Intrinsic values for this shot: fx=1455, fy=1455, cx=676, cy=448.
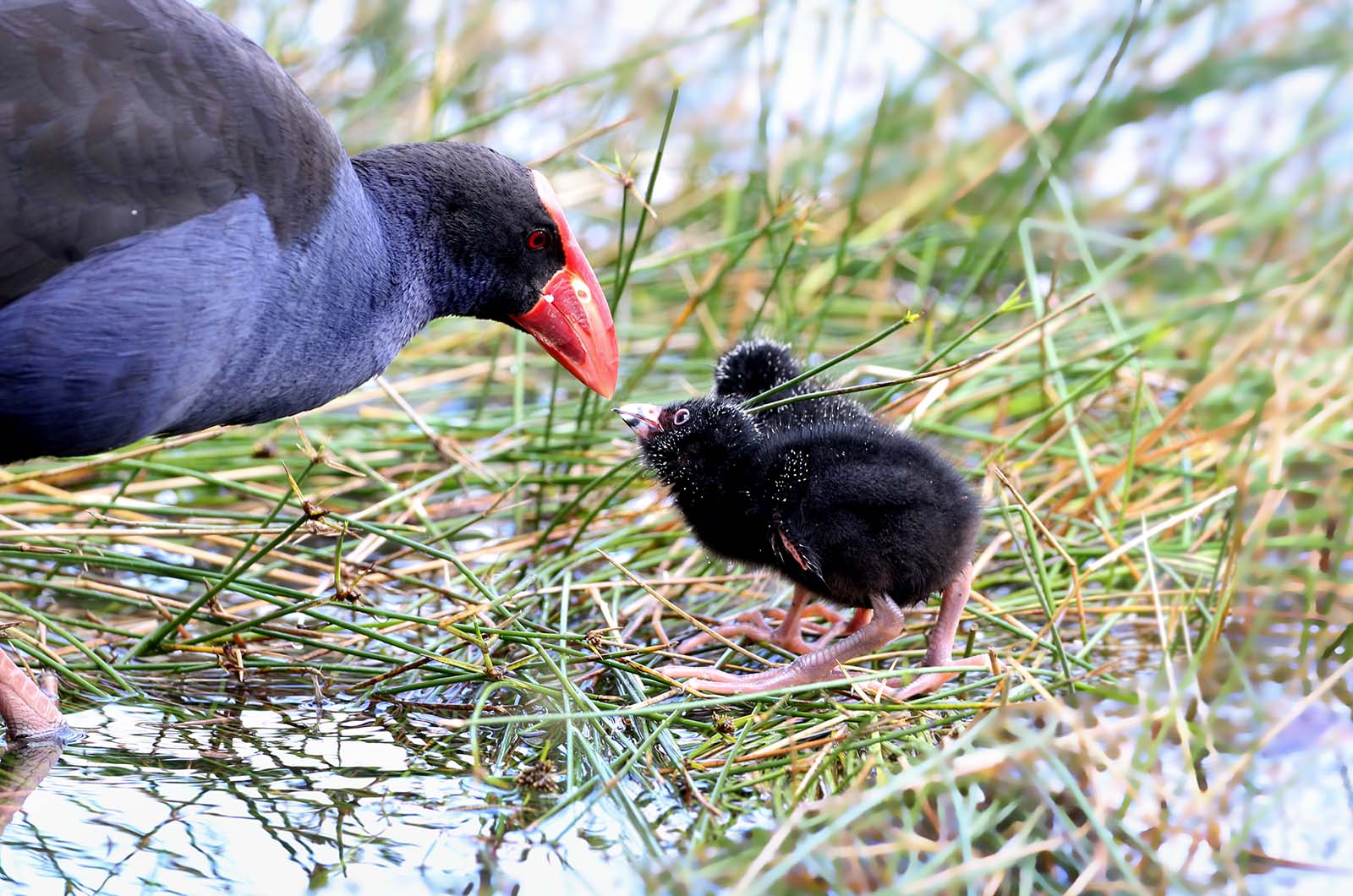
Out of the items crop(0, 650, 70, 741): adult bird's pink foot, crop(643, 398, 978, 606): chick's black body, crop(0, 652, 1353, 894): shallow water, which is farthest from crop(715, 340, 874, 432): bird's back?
crop(0, 650, 70, 741): adult bird's pink foot

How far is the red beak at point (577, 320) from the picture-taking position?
2834 millimetres

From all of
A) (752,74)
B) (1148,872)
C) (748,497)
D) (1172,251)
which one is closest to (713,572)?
(748,497)

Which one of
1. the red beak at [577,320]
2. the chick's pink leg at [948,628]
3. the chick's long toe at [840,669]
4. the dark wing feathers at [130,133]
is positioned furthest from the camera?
the red beak at [577,320]

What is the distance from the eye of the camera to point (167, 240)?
229 centimetres

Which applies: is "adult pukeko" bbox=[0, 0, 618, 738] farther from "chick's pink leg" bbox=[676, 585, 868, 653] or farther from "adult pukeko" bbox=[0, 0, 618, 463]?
"chick's pink leg" bbox=[676, 585, 868, 653]

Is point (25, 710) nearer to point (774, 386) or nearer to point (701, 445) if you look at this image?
point (701, 445)

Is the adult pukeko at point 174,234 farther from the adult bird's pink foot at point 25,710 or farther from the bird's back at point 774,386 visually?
the bird's back at point 774,386

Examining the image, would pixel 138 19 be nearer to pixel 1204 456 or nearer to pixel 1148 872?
pixel 1148 872

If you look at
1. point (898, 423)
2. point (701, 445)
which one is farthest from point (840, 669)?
point (898, 423)

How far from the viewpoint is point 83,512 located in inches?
122

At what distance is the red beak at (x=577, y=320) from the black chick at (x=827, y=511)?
0.20 metres

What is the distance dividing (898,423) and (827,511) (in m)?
Answer: 0.72

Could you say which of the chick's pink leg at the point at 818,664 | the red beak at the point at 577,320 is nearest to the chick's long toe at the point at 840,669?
the chick's pink leg at the point at 818,664

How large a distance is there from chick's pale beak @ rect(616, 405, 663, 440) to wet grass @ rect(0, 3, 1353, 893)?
0.11m
